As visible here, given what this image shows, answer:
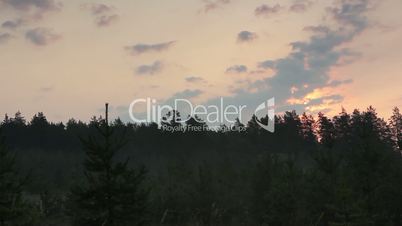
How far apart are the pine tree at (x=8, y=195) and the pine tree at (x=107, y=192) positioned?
159 inches

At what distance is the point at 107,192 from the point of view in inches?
768

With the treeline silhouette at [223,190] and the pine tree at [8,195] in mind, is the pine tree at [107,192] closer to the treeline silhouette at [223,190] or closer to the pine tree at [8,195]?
the treeline silhouette at [223,190]

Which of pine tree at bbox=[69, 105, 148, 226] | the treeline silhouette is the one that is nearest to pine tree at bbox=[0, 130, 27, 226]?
the treeline silhouette

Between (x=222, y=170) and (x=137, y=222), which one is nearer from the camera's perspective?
(x=137, y=222)

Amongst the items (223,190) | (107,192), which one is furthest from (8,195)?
(223,190)

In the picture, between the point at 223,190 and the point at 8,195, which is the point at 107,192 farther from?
the point at 223,190

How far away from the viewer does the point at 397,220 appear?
3120cm

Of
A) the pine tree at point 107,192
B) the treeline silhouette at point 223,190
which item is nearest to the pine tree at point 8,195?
the treeline silhouette at point 223,190

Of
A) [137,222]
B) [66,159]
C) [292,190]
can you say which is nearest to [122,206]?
[137,222]

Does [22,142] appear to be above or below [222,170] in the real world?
above

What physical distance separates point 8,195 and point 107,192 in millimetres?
5412

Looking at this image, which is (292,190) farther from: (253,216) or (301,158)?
(301,158)

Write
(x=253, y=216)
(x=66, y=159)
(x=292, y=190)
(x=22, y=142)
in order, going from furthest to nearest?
(x=22, y=142) → (x=66, y=159) → (x=253, y=216) → (x=292, y=190)

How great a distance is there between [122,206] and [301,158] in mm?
90897
